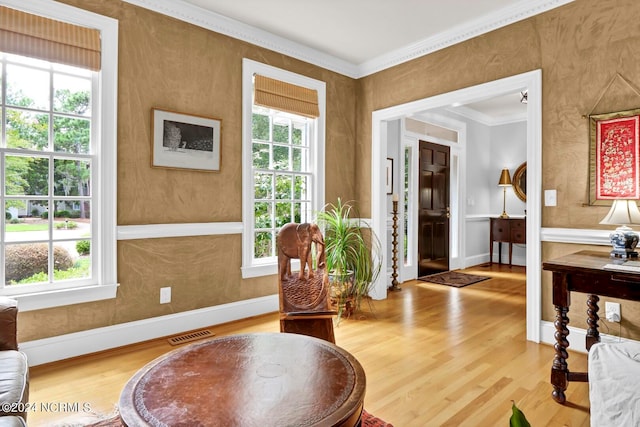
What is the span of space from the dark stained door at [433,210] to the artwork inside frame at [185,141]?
330 cm

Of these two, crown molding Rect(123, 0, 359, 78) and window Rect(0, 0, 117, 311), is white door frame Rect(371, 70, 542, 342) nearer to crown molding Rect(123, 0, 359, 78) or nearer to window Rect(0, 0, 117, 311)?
crown molding Rect(123, 0, 359, 78)

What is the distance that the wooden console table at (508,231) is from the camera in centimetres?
611

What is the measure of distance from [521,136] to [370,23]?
440 centimetres

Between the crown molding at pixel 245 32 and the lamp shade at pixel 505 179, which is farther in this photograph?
the lamp shade at pixel 505 179

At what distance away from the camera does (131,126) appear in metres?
2.87

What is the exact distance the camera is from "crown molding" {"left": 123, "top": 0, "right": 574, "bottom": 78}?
9.82ft

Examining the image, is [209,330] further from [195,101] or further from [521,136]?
[521,136]

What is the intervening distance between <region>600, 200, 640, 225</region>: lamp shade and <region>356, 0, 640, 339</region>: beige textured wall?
16.3 inches

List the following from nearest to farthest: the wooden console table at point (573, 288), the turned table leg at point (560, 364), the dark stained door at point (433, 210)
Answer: the wooden console table at point (573, 288), the turned table leg at point (560, 364), the dark stained door at point (433, 210)

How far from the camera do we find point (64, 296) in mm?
2584

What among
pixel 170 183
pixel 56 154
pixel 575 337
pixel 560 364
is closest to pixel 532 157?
pixel 575 337

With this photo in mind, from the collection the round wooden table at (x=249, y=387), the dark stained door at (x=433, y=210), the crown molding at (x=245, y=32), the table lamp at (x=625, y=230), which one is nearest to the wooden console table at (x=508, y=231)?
the dark stained door at (x=433, y=210)

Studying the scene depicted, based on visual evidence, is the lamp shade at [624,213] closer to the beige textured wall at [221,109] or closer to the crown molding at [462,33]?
the beige textured wall at [221,109]

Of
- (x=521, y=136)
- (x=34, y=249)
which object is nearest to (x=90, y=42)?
(x=34, y=249)
